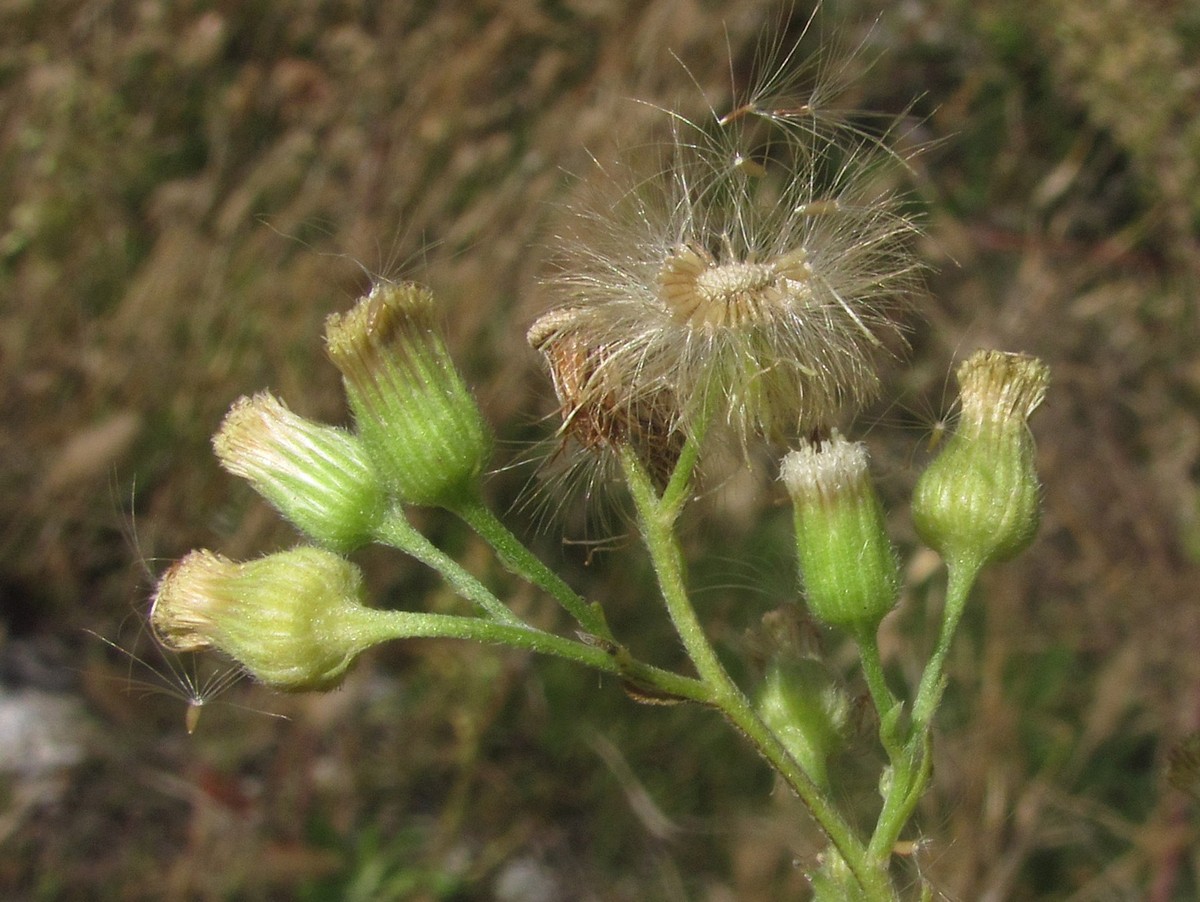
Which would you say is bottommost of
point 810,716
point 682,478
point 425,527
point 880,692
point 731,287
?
point 425,527

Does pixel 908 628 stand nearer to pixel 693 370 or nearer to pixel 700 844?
pixel 700 844

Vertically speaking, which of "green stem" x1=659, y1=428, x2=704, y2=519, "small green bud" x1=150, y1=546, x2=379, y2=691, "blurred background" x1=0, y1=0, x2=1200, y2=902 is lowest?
"blurred background" x1=0, y1=0, x2=1200, y2=902

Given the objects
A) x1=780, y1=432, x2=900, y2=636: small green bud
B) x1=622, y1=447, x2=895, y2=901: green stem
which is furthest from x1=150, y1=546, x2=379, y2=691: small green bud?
x1=780, y1=432, x2=900, y2=636: small green bud

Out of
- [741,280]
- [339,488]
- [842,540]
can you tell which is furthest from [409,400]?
[842,540]

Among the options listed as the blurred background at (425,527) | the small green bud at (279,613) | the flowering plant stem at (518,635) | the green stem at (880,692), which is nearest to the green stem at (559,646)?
the flowering plant stem at (518,635)

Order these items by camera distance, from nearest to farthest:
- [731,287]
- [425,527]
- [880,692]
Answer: [880,692]
[731,287]
[425,527]

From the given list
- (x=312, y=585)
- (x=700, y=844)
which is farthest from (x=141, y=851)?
(x=312, y=585)

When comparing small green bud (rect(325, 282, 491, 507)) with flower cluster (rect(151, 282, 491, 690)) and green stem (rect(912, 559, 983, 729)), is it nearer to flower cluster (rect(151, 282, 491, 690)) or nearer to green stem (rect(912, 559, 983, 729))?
flower cluster (rect(151, 282, 491, 690))

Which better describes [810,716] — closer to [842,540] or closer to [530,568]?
[842,540]
